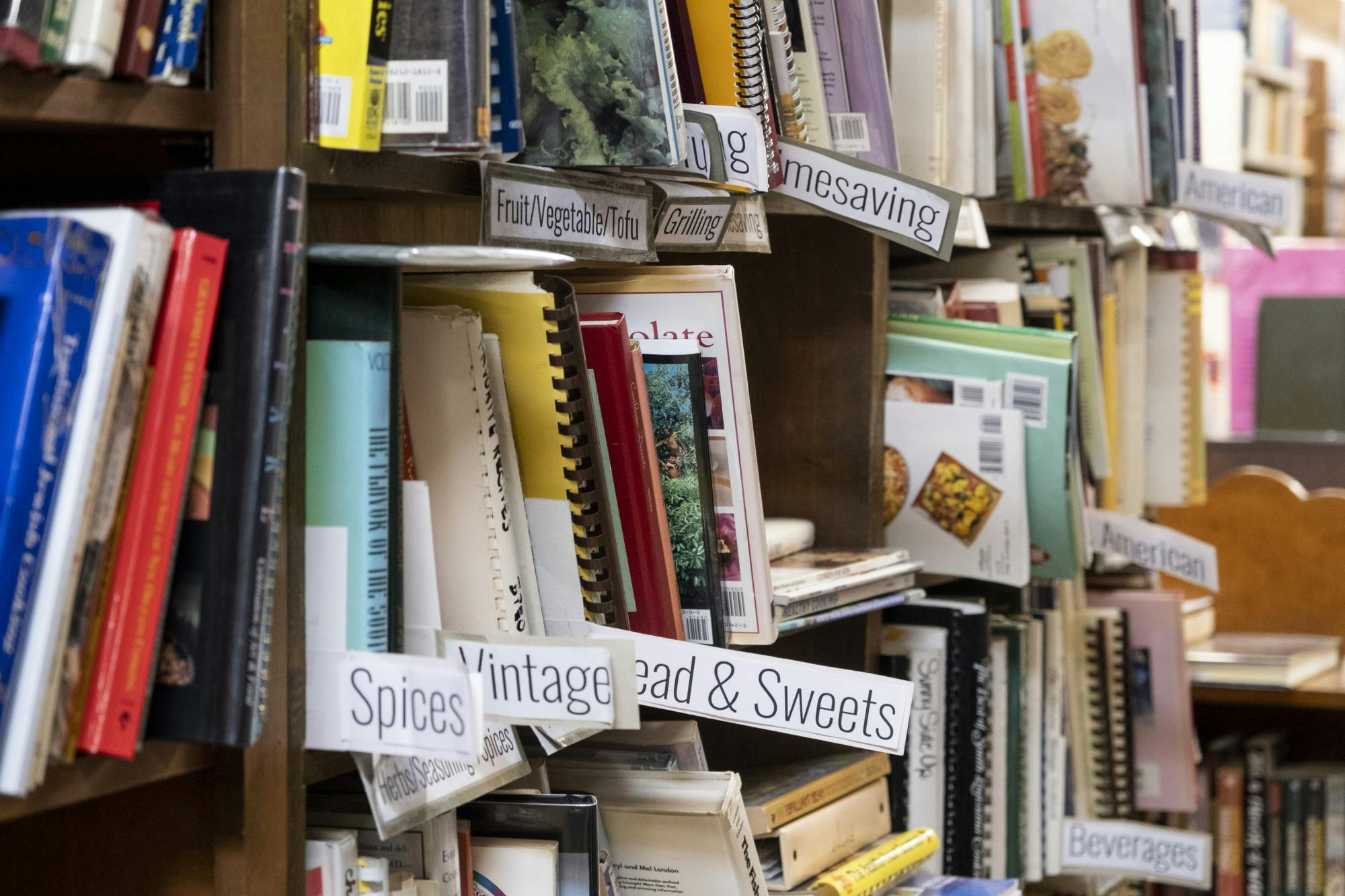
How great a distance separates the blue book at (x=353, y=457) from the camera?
83 cm

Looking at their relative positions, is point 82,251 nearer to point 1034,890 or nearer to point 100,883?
point 100,883

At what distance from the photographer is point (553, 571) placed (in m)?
1.02

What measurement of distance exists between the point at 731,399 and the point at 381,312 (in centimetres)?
39

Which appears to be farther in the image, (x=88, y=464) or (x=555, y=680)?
(x=555, y=680)

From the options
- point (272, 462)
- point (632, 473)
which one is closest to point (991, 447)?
point (632, 473)

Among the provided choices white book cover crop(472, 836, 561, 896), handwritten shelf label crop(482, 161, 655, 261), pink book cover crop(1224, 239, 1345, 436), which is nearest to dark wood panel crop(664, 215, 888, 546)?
handwritten shelf label crop(482, 161, 655, 261)

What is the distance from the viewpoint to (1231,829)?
2438mm

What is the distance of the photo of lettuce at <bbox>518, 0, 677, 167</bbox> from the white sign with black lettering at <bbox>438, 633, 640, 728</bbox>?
34 centimetres

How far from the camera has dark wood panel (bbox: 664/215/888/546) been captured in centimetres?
156

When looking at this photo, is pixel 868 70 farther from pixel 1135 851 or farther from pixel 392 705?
pixel 1135 851

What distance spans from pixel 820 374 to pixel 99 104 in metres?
0.96

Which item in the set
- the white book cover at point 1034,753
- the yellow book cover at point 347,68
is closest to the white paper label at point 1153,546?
the white book cover at point 1034,753

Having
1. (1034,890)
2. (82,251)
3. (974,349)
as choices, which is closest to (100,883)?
(82,251)

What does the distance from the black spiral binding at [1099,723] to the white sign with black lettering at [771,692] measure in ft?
3.32
